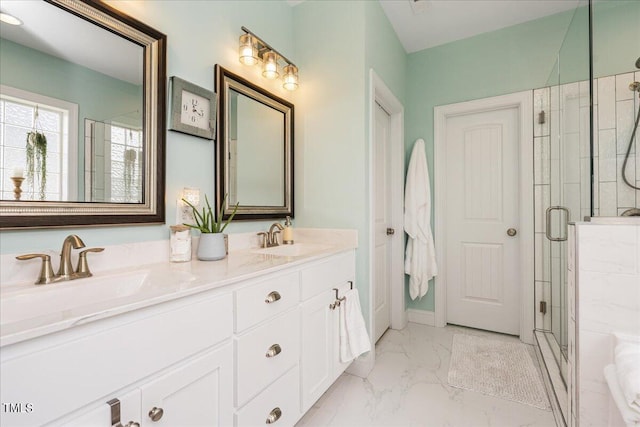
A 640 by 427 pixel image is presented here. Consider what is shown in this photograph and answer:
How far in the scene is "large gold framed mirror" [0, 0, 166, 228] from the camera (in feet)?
3.10

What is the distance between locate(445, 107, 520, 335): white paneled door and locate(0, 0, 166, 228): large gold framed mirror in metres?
2.48

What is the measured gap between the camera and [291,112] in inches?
85.4

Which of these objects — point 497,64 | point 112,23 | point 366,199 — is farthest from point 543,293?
point 112,23

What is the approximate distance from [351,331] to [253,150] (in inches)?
49.6

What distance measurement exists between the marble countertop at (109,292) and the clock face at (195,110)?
0.68 m

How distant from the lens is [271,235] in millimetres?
1912

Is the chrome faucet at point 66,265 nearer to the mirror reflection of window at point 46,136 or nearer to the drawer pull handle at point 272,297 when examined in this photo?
the mirror reflection of window at point 46,136

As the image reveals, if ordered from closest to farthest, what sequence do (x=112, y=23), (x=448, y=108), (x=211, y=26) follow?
(x=112, y=23)
(x=211, y=26)
(x=448, y=108)

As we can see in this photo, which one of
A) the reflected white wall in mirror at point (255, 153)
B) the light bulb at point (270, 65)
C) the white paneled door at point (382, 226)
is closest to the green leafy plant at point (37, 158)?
the reflected white wall in mirror at point (255, 153)

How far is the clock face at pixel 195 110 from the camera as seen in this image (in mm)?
1406

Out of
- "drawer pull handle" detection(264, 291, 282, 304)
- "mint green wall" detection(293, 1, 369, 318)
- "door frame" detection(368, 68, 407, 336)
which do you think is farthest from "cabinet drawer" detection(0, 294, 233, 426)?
"door frame" detection(368, 68, 407, 336)

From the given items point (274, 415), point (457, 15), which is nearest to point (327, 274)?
point (274, 415)

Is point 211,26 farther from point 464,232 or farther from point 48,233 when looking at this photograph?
point 464,232

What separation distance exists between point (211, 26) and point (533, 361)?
301 centimetres
